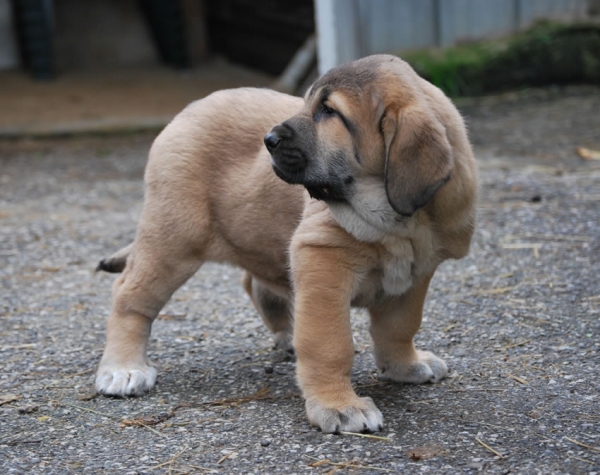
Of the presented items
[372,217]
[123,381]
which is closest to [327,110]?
[372,217]

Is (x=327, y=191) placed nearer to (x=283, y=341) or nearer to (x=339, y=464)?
(x=339, y=464)

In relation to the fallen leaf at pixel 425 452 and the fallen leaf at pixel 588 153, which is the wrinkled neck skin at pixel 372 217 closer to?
the fallen leaf at pixel 425 452

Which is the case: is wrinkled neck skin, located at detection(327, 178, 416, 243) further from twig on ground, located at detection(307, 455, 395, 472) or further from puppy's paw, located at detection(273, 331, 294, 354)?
puppy's paw, located at detection(273, 331, 294, 354)

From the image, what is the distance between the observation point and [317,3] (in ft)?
33.8

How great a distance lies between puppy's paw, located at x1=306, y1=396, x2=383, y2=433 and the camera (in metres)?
3.57

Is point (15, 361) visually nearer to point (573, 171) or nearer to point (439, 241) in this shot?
point (439, 241)

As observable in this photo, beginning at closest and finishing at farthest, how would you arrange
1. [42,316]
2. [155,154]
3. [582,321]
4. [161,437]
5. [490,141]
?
1. [161,437]
2. [155,154]
3. [582,321]
4. [42,316]
5. [490,141]

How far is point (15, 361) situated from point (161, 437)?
4.29ft

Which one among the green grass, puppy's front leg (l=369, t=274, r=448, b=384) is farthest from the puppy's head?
the green grass

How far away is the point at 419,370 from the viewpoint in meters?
4.15

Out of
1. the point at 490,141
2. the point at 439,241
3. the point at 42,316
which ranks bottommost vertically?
the point at 490,141

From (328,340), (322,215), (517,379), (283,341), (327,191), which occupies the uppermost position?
(327,191)

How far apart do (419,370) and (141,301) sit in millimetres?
1333

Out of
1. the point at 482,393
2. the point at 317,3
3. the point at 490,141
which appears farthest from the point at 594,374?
the point at 317,3
